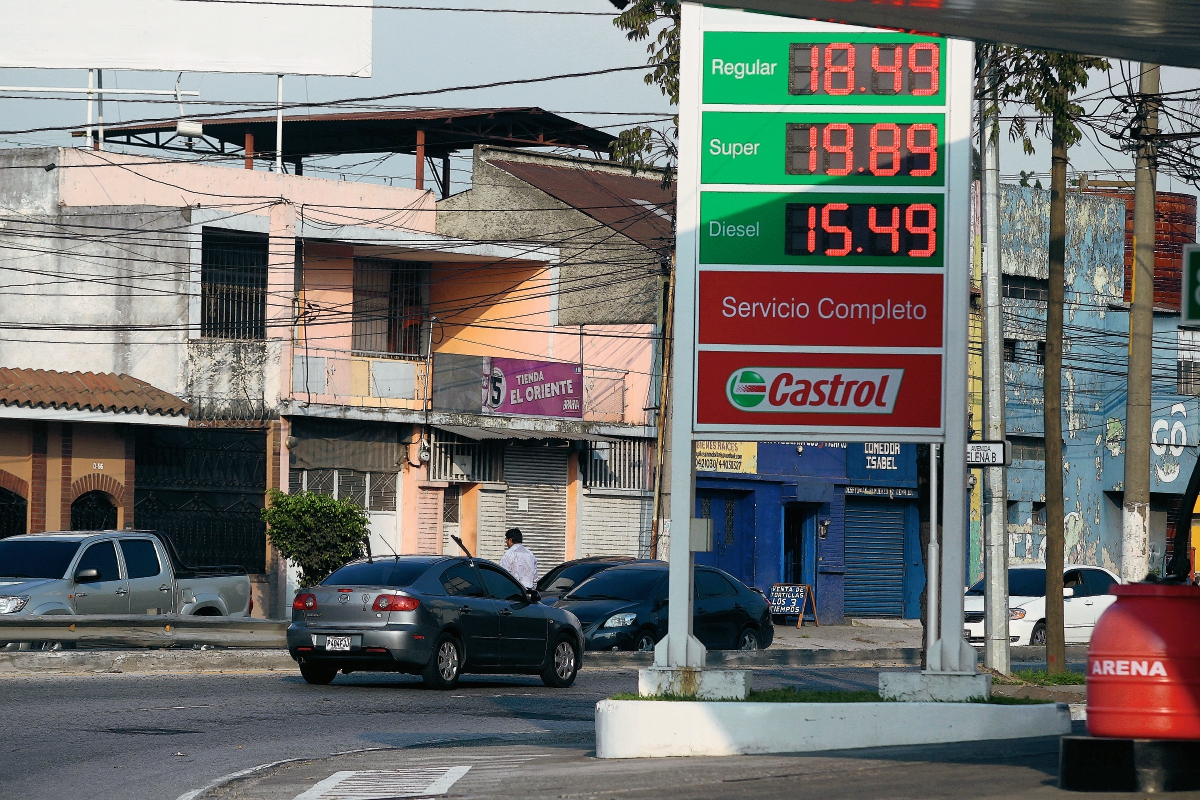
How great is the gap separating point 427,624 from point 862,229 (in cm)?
741

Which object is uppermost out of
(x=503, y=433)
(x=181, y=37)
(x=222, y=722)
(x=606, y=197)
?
(x=181, y=37)

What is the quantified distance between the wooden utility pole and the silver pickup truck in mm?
11110

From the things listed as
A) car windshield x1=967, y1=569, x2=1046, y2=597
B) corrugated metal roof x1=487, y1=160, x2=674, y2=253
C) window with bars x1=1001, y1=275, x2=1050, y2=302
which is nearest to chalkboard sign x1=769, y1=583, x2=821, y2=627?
car windshield x1=967, y1=569, x2=1046, y2=597

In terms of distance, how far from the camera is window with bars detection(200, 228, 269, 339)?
30.8m

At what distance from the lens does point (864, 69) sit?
1155 centimetres

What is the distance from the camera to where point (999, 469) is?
18.6 m

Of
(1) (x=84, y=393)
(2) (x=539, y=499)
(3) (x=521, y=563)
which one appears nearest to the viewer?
(3) (x=521, y=563)

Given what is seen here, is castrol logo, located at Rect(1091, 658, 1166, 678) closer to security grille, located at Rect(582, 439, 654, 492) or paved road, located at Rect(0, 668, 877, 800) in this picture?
paved road, located at Rect(0, 668, 877, 800)

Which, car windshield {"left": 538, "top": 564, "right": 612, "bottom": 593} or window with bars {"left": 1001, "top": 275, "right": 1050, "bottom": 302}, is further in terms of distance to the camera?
window with bars {"left": 1001, "top": 275, "right": 1050, "bottom": 302}

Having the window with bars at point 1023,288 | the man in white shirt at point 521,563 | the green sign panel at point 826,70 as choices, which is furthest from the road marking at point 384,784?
the window with bars at point 1023,288

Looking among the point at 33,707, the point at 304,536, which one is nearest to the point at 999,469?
the point at 33,707

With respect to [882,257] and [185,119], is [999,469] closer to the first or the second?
[882,257]

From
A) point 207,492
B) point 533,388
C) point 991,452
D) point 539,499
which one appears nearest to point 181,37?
point 207,492

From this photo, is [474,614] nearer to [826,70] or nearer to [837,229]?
[837,229]
